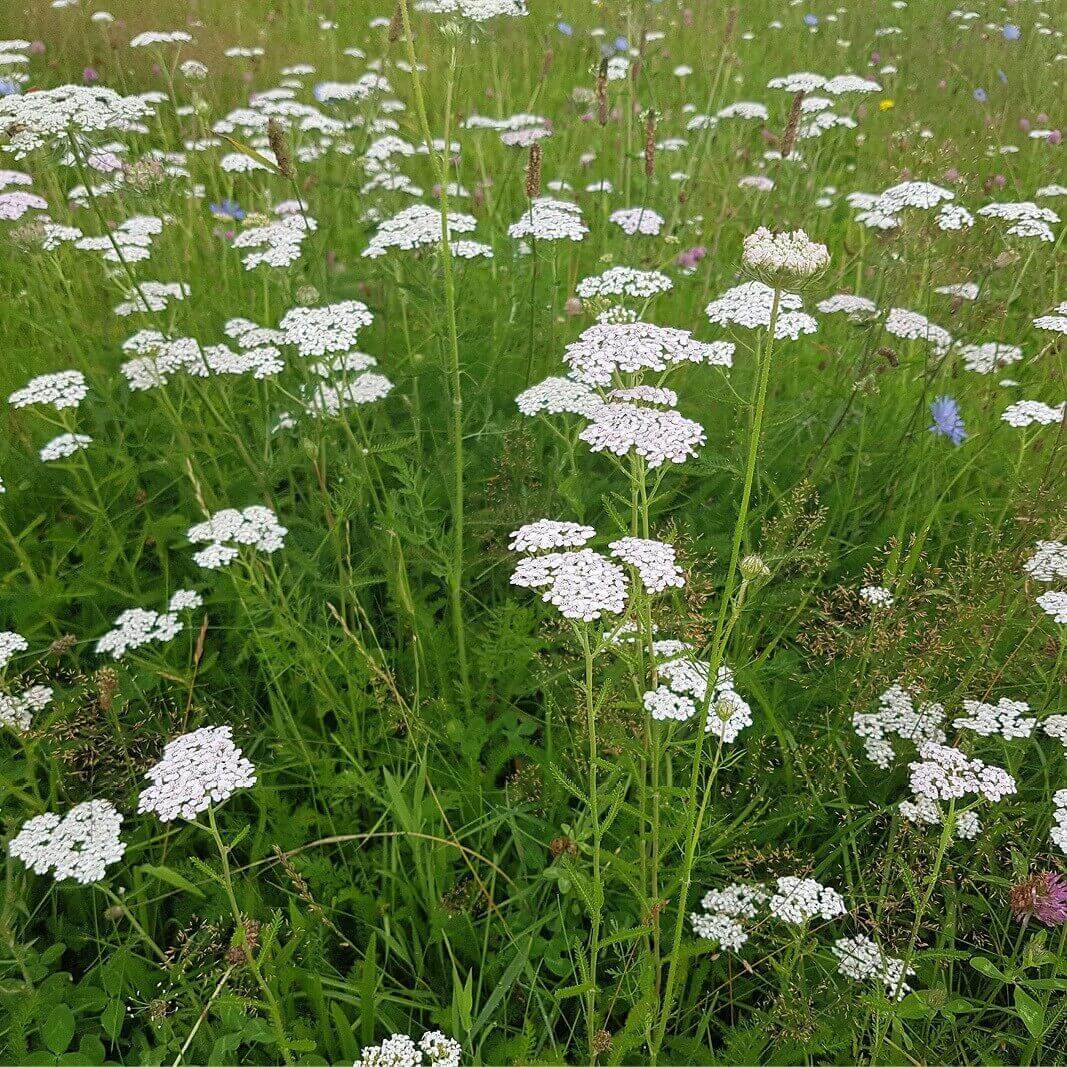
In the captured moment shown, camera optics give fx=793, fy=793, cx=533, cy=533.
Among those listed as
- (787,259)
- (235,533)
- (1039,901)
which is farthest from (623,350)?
(1039,901)

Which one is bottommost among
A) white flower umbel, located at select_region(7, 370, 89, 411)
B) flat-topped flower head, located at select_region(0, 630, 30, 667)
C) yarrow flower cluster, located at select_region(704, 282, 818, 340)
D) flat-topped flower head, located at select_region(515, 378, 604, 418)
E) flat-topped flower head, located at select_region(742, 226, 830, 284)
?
flat-topped flower head, located at select_region(0, 630, 30, 667)

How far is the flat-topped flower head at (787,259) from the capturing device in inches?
51.8

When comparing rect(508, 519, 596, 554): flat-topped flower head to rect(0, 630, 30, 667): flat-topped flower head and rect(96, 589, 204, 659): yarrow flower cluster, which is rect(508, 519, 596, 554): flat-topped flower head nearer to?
rect(96, 589, 204, 659): yarrow flower cluster

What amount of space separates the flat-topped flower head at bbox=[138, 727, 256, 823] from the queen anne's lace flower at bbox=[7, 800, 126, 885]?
26 cm

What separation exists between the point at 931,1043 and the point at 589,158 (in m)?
4.06

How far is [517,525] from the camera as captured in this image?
2.41 m

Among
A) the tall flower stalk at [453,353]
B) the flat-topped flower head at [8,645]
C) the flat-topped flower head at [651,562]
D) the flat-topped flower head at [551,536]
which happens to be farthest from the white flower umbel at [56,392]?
the flat-topped flower head at [651,562]

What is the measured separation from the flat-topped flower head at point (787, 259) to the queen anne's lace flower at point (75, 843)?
165 cm

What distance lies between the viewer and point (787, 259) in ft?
4.33

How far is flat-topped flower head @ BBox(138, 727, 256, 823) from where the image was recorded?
139cm

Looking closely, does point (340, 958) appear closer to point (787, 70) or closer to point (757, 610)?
point (757, 610)

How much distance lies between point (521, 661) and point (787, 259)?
1332mm

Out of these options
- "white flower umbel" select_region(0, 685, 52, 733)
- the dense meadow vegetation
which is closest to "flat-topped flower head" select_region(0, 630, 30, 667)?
the dense meadow vegetation

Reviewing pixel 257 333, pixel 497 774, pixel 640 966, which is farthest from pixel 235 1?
pixel 640 966
